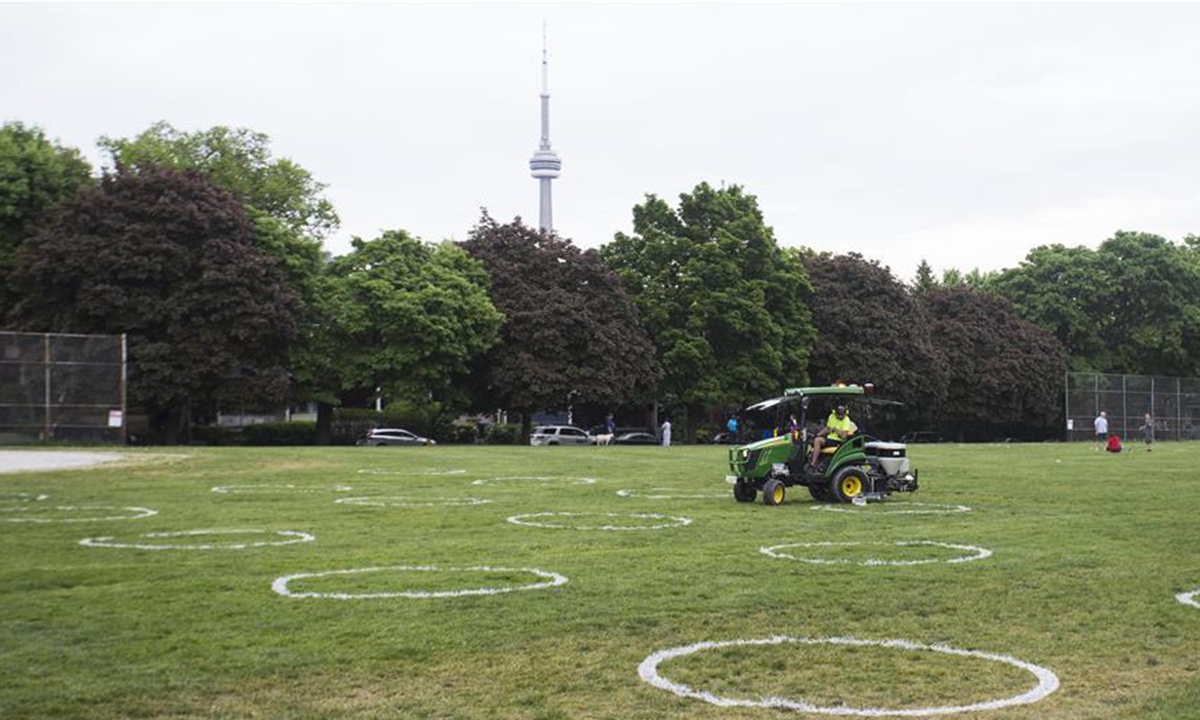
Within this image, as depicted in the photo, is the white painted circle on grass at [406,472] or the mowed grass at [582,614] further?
the white painted circle on grass at [406,472]

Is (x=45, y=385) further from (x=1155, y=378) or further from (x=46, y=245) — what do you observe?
(x=1155, y=378)

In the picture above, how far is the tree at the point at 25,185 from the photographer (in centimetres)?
5003

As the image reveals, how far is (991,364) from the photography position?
74875 millimetres

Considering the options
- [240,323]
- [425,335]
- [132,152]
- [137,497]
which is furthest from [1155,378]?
[137,497]

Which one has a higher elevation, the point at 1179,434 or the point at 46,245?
the point at 46,245

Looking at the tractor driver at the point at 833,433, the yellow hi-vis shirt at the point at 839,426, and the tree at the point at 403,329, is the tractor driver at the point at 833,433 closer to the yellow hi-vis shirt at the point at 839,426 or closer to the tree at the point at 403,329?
the yellow hi-vis shirt at the point at 839,426

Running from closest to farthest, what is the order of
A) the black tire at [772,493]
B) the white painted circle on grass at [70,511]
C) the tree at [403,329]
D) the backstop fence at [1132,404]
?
the white painted circle on grass at [70,511] < the black tire at [772,493] < the tree at [403,329] < the backstop fence at [1132,404]

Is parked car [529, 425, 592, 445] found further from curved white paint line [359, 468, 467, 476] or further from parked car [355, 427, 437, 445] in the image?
curved white paint line [359, 468, 467, 476]

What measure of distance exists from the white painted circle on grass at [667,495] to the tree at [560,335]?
110 feet

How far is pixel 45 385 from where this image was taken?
132 feet

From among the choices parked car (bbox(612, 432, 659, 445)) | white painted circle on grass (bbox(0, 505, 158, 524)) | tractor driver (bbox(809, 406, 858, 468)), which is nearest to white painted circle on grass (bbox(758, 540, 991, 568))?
tractor driver (bbox(809, 406, 858, 468))

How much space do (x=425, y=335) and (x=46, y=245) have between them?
50.7ft

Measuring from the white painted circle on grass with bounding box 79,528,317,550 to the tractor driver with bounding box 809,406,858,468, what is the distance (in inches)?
355

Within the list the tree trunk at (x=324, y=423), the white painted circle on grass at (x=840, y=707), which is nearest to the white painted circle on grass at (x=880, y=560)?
the white painted circle on grass at (x=840, y=707)
